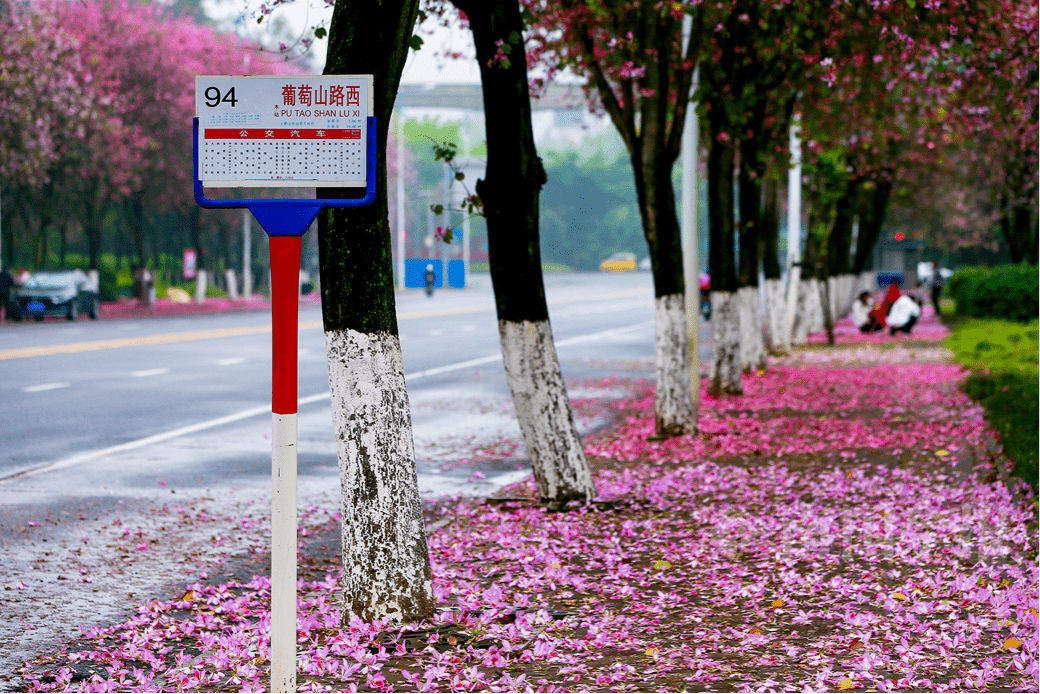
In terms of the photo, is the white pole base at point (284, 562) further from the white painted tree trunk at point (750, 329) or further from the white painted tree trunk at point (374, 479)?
the white painted tree trunk at point (750, 329)

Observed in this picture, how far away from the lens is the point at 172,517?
1002cm

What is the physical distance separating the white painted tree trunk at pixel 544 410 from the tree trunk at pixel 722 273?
27.4 ft

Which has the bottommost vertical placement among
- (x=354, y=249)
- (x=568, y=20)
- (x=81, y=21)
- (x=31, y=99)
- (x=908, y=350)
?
(x=908, y=350)

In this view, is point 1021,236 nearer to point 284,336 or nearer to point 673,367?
point 673,367

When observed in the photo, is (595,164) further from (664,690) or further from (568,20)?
(664,690)

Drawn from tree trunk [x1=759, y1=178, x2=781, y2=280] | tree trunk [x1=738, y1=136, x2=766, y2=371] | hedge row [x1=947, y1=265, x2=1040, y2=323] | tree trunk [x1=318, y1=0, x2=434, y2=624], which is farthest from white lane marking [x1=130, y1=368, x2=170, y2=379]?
hedge row [x1=947, y1=265, x2=1040, y2=323]

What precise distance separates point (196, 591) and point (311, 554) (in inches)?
54.7

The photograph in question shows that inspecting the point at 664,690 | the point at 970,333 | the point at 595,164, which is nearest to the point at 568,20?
the point at 664,690

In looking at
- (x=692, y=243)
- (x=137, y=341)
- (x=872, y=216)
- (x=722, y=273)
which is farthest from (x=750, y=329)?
(x=872, y=216)

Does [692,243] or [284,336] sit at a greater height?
[692,243]

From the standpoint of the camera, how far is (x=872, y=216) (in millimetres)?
39625

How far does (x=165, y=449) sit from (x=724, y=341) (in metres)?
8.18

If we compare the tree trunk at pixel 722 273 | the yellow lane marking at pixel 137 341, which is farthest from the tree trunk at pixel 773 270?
the yellow lane marking at pixel 137 341

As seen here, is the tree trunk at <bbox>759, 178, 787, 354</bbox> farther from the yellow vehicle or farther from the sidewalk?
the yellow vehicle
